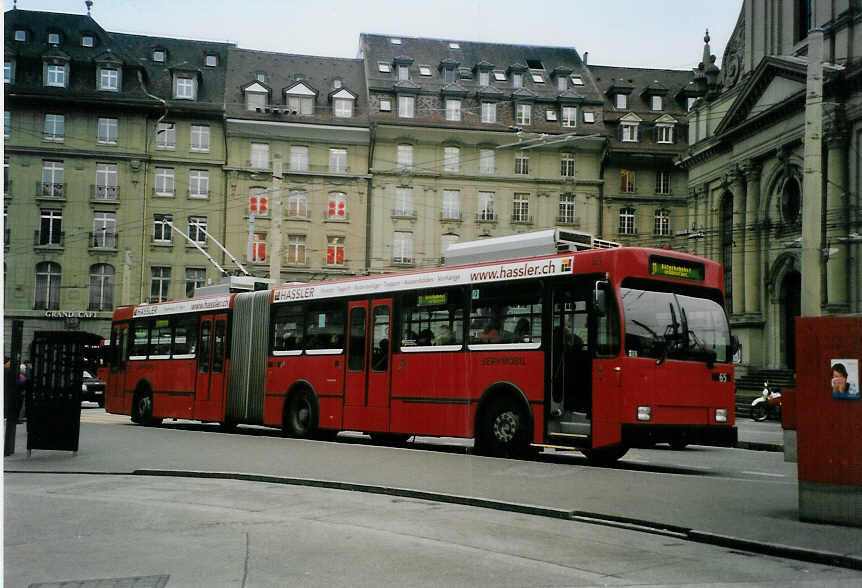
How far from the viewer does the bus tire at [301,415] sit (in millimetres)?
20109

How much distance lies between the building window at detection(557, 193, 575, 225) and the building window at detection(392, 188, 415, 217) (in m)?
7.90

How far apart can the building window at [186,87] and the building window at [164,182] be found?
457 cm

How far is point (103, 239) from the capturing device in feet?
168

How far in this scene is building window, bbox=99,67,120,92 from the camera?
175ft

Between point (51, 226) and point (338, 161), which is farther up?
point (338, 161)

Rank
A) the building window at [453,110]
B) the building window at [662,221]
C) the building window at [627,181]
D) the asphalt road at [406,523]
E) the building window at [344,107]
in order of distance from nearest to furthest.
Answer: the asphalt road at [406,523] < the building window at [453,110] < the building window at [344,107] < the building window at [627,181] < the building window at [662,221]

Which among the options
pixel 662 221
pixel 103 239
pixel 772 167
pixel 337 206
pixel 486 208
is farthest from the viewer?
pixel 662 221

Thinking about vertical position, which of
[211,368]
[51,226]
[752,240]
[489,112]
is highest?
[489,112]

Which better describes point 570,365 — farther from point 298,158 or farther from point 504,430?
point 298,158

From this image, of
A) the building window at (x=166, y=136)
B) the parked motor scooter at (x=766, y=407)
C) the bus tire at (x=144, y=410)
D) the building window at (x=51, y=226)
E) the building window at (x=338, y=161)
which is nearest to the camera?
the bus tire at (x=144, y=410)

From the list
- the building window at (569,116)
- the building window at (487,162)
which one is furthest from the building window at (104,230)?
the building window at (569,116)

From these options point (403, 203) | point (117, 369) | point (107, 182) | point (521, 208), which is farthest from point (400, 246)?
point (117, 369)

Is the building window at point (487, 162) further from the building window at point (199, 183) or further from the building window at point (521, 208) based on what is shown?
the building window at point (199, 183)

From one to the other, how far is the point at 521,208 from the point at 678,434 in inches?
1625
